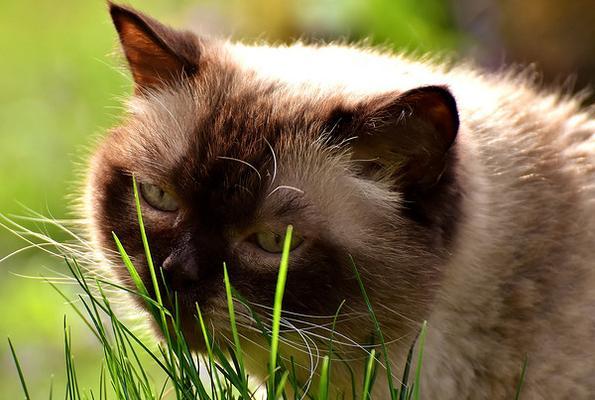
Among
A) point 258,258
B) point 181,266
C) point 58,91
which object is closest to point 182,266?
point 181,266

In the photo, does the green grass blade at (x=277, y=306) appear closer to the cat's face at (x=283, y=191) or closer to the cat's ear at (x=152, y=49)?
the cat's face at (x=283, y=191)

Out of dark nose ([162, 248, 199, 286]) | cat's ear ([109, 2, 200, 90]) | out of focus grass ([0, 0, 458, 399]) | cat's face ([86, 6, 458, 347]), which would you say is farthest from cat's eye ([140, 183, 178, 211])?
out of focus grass ([0, 0, 458, 399])

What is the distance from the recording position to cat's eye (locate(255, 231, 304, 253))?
1.64m

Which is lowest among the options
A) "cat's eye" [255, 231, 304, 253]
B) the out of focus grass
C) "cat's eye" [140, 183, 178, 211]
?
the out of focus grass

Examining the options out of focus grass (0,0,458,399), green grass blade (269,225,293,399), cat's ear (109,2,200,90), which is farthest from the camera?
out of focus grass (0,0,458,399)

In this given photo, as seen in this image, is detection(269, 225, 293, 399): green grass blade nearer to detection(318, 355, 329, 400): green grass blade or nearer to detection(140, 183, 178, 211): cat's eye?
detection(318, 355, 329, 400): green grass blade

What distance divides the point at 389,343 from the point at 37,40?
3345 mm

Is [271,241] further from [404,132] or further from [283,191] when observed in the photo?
[404,132]

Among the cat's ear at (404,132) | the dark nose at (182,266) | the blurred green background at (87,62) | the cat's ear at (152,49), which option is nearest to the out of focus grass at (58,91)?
the blurred green background at (87,62)

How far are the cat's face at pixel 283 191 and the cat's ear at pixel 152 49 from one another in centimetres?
1

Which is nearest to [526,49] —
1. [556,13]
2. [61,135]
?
[556,13]

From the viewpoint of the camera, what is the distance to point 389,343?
5.66ft

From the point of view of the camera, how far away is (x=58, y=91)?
4168 millimetres

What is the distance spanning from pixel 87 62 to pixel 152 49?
2.54 metres
